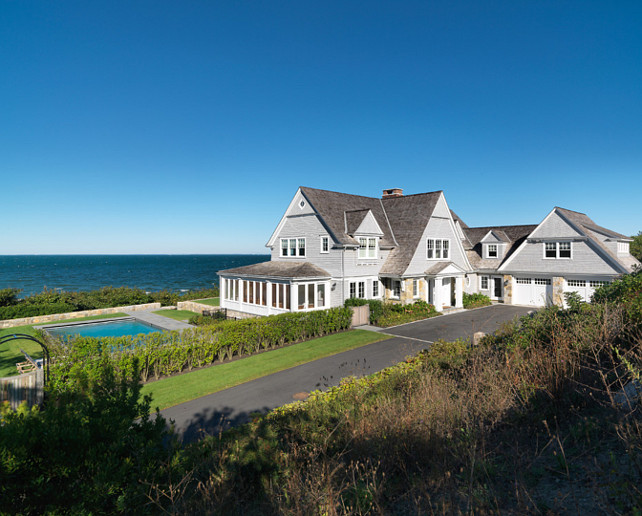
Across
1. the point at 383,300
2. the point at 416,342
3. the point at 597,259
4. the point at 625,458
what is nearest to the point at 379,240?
the point at 383,300

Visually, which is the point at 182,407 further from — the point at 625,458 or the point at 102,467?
the point at 625,458

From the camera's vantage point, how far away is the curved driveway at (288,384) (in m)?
9.83

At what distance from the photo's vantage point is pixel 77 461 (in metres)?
3.93

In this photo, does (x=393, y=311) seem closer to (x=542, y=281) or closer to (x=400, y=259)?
(x=400, y=259)

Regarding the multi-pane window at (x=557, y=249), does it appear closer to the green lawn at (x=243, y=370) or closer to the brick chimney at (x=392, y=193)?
the brick chimney at (x=392, y=193)

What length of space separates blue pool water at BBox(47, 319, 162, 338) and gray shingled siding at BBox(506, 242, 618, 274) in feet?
94.5

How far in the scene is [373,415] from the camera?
6.20 metres

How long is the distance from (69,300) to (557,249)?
1554 inches

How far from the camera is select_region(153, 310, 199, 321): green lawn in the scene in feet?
90.3

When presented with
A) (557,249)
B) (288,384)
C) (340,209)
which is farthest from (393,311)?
Result: (557,249)

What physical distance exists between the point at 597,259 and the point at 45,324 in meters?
39.6

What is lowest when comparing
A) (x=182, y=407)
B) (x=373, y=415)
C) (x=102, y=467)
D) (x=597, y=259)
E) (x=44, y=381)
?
(x=182, y=407)

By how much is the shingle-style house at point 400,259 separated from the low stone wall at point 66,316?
8042mm

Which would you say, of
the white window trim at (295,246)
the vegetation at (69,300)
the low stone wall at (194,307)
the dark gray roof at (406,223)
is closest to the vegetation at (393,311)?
the dark gray roof at (406,223)
